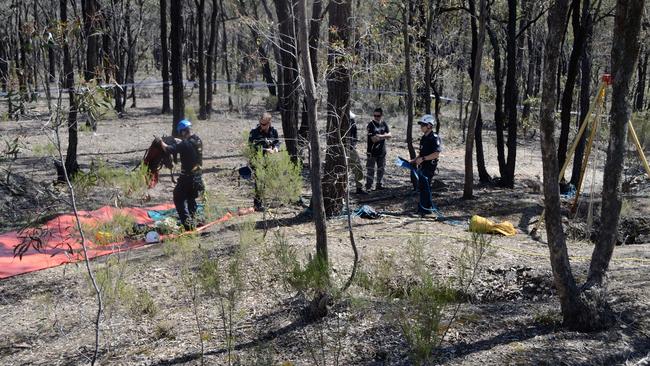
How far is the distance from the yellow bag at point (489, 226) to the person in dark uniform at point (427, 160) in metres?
1.24

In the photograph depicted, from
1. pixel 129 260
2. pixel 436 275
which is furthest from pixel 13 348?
pixel 436 275

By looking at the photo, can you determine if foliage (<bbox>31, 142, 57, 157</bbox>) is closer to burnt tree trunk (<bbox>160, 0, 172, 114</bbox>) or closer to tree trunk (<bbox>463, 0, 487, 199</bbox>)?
tree trunk (<bbox>463, 0, 487, 199</bbox>)

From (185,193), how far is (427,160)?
3.54m

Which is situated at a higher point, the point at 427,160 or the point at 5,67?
the point at 5,67

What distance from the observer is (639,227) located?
9.11m

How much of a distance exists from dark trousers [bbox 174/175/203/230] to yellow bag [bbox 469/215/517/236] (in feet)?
12.3

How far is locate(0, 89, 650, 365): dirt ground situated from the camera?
481cm

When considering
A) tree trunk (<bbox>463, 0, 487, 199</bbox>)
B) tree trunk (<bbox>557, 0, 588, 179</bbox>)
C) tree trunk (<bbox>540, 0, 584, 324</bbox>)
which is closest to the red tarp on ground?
tree trunk (<bbox>463, 0, 487, 199</bbox>)

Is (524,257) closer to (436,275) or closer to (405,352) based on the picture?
(436,275)

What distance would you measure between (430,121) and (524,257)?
2.89 meters

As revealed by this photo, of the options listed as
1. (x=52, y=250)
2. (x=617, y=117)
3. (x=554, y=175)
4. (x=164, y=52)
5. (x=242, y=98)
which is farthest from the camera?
(x=242, y=98)

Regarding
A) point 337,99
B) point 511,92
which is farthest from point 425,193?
point 511,92

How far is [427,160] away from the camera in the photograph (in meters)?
9.23

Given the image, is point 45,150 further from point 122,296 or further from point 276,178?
point 122,296
